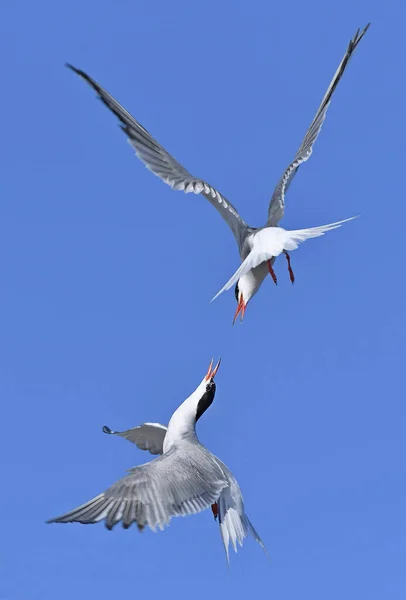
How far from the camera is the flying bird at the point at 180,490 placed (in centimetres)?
939

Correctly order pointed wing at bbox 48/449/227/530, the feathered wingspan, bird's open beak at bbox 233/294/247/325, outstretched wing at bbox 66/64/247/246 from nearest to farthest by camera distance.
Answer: pointed wing at bbox 48/449/227/530 < the feathered wingspan < outstretched wing at bbox 66/64/247/246 < bird's open beak at bbox 233/294/247/325

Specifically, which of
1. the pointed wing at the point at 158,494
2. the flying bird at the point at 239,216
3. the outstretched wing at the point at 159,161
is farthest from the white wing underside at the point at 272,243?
the pointed wing at the point at 158,494

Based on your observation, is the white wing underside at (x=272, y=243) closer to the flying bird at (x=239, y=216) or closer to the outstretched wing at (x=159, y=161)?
the flying bird at (x=239, y=216)

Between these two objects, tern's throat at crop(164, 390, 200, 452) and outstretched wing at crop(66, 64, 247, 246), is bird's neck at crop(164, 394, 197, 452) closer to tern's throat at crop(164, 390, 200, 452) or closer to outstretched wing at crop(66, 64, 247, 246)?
tern's throat at crop(164, 390, 200, 452)

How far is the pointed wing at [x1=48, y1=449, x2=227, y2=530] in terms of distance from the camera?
9.35m

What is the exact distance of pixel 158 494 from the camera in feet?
31.7

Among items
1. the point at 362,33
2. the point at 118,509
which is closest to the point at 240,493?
the point at 118,509

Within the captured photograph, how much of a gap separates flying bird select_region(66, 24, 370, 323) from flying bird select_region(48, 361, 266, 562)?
3.13 ft

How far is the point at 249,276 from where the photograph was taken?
459 inches

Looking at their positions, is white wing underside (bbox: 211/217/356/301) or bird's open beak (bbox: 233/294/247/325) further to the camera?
bird's open beak (bbox: 233/294/247/325)

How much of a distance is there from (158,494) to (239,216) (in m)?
3.25

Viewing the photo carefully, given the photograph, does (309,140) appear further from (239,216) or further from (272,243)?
(272,243)

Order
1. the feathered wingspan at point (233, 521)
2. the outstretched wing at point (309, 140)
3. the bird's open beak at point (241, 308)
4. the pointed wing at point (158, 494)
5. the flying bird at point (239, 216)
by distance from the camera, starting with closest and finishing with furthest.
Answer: the pointed wing at point (158, 494) < the feathered wingspan at point (233, 521) < the flying bird at point (239, 216) < the bird's open beak at point (241, 308) < the outstretched wing at point (309, 140)

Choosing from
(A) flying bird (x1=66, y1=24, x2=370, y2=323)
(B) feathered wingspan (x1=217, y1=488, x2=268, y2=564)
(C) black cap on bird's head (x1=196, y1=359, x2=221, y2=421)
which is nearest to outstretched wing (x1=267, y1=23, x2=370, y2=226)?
(A) flying bird (x1=66, y1=24, x2=370, y2=323)
